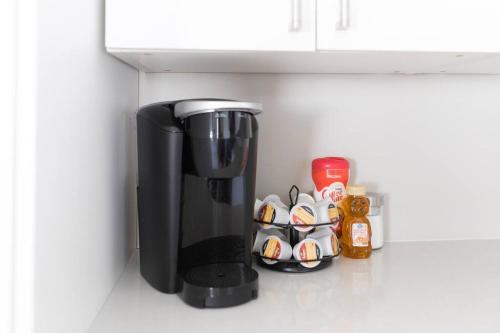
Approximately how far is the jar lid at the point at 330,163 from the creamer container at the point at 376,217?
10 cm

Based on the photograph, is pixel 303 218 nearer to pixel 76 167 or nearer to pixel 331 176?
pixel 331 176

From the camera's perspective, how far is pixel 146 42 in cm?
88

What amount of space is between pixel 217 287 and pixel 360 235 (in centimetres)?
46

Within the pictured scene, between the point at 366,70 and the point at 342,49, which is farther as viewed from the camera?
the point at 366,70

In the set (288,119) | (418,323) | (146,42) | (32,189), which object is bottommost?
(418,323)

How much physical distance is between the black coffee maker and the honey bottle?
1.03 feet

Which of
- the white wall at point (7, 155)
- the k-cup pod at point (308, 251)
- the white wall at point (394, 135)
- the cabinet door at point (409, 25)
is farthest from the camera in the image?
the white wall at point (394, 135)

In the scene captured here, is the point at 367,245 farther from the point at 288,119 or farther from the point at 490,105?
the point at 490,105

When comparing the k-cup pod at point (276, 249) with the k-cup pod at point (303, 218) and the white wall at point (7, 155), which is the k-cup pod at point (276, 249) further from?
the white wall at point (7, 155)

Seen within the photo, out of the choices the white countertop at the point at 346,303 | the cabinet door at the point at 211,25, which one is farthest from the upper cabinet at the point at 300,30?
the white countertop at the point at 346,303

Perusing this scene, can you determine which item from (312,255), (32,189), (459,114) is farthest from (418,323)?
(459,114)

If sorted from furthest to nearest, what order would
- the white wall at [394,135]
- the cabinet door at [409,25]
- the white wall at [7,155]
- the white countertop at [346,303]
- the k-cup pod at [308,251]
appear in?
the white wall at [394,135] → the k-cup pod at [308,251] → the cabinet door at [409,25] → the white countertop at [346,303] → the white wall at [7,155]

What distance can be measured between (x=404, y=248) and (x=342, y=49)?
0.62 meters

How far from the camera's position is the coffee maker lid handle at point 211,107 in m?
0.83
